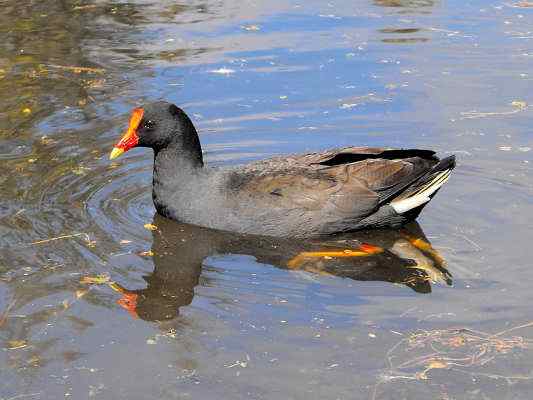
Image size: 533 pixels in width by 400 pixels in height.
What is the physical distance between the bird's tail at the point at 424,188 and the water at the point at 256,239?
10.6 inches

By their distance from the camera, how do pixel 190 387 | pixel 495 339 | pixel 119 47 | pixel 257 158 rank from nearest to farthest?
pixel 190 387, pixel 495 339, pixel 257 158, pixel 119 47

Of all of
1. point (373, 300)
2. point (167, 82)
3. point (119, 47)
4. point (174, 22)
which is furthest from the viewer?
point (174, 22)

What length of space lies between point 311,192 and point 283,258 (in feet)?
1.97

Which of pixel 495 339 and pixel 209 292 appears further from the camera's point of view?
pixel 209 292

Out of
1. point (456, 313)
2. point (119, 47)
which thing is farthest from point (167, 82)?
point (456, 313)

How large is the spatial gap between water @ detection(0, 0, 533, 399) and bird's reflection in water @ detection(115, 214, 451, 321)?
2 centimetres

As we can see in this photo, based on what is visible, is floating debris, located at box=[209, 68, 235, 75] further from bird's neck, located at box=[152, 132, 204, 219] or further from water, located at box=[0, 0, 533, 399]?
bird's neck, located at box=[152, 132, 204, 219]

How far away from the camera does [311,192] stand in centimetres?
768

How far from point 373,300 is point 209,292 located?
110 cm

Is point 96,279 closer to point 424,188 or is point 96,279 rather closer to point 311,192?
point 311,192

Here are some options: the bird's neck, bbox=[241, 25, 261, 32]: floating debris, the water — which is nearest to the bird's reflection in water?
the water

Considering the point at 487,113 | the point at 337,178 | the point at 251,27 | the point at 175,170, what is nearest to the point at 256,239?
the point at 337,178

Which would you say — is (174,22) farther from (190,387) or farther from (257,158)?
(190,387)

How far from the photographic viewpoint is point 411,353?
5.83m
